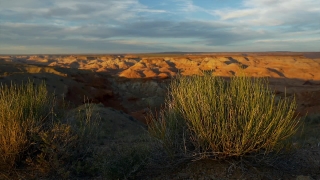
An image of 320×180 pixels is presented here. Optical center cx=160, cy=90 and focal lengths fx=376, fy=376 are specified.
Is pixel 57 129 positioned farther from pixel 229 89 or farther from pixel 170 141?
pixel 229 89

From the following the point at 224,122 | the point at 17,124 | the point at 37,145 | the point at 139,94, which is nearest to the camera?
the point at 224,122

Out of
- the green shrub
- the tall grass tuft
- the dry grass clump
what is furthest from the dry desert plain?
the tall grass tuft

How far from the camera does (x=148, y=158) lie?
6.72 m

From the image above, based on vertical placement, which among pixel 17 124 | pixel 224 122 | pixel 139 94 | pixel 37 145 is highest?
pixel 224 122

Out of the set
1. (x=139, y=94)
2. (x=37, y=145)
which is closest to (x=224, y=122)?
(x=37, y=145)

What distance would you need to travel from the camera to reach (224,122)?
20.8 feet

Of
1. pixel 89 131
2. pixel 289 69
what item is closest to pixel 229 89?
pixel 89 131

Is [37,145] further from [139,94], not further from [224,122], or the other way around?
[139,94]

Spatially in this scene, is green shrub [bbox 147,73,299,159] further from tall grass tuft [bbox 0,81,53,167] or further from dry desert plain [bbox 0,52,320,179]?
tall grass tuft [bbox 0,81,53,167]

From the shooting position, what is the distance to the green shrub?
622cm

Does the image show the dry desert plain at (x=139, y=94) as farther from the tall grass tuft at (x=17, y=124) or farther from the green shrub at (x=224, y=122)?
the tall grass tuft at (x=17, y=124)

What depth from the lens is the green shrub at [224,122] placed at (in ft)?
20.4

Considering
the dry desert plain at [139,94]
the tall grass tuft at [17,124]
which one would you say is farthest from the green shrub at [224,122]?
the tall grass tuft at [17,124]

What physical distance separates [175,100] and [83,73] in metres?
42.9
